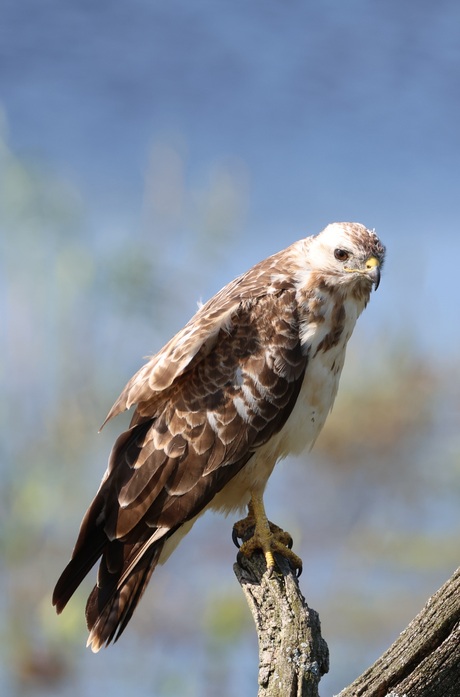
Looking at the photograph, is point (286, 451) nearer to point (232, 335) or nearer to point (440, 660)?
point (232, 335)

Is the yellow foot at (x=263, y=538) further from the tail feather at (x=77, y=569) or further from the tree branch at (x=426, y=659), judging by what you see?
the tree branch at (x=426, y=659)

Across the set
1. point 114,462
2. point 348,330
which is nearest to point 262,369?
point 348,330

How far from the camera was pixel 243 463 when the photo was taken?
3.31 meters

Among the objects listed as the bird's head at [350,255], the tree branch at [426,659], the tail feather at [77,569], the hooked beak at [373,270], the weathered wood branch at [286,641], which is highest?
the bird's head at [350,255]

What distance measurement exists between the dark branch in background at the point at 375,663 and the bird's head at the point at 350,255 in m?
1.16

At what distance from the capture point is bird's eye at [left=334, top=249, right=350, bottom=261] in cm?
339

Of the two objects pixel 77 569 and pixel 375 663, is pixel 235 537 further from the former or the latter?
pixel 375 663

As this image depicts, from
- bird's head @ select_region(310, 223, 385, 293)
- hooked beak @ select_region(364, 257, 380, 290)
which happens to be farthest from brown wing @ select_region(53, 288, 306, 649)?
hooked beak @ select_region(364, 257, 380, 290)

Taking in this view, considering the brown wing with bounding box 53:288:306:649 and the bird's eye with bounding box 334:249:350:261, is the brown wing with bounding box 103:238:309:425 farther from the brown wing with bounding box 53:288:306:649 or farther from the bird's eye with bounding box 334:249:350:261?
the bird's eye with bounding box 334:249:350:261

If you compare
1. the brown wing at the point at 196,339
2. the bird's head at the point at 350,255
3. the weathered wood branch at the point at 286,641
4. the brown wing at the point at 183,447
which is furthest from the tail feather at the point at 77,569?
the bird's head at the point at 350,255

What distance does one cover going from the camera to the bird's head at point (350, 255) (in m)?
3.36

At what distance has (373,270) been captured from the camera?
3.35 meters

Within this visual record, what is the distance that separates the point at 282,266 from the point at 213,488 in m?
0.92

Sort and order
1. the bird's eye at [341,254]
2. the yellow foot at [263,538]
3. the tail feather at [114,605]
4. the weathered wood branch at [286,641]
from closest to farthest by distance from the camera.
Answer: the weathered wood branch at [286,641] < the tail feather at [114,605] < the yellow foot at [263,538] < the bird's eye at [341,254]
